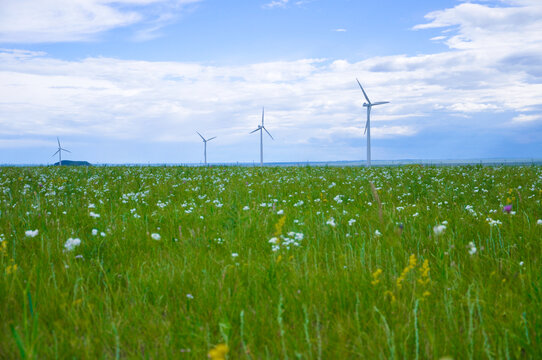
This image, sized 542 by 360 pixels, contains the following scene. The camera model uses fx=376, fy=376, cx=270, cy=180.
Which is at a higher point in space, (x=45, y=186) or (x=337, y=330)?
(x=45, y=186)

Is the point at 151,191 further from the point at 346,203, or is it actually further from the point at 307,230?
the point at 307,230

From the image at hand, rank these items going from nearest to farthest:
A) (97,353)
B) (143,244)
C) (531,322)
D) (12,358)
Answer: (12,358), (97,353), (531,322), (143,244)

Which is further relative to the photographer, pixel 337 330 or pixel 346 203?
pixel 346 203

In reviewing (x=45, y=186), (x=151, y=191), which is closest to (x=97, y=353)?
(x=151, y=191)

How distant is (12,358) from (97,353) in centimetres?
48

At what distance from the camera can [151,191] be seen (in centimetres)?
981

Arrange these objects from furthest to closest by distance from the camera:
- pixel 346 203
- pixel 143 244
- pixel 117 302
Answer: pixel 346 203
pixel 143 244
pixel 117 302

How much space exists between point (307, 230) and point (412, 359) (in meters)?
2.66

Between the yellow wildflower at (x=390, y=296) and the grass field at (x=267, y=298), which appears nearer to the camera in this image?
the grass field at (x=267, y=298)

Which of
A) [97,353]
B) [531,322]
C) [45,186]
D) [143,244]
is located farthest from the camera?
[45,186]

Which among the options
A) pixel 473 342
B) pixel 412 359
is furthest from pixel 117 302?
pixel 473 342

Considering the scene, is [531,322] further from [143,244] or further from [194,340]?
[143,244]

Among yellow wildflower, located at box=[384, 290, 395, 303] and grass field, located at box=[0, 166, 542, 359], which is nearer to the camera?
grass field, located at box=[0, 166, 542, 359]

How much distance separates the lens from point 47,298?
3135 millimetres
